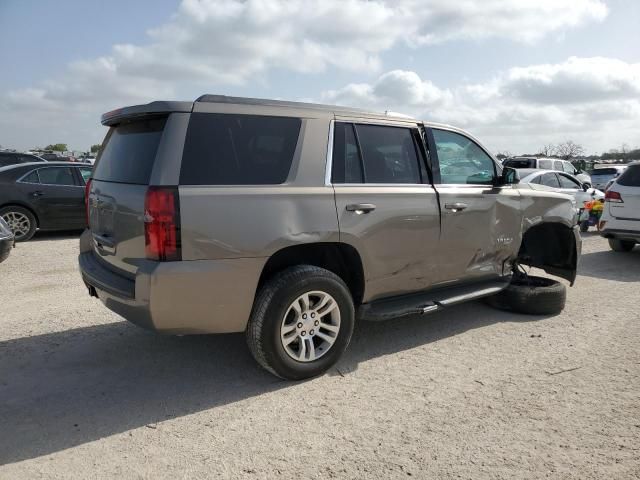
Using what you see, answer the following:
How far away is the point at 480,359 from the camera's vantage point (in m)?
4.14

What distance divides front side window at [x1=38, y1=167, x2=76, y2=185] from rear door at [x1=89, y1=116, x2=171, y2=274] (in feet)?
22.0

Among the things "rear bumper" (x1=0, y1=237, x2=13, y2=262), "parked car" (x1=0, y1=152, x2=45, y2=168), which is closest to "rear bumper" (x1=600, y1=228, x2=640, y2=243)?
"rear bumper" (x1=0, y1=237, x2=13, y2=262)

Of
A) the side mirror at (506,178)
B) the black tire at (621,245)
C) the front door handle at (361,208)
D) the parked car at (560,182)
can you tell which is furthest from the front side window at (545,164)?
the front door handle at (361,208)

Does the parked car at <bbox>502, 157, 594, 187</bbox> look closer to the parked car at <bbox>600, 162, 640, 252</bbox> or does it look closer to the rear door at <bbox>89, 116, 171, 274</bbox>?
the parked car at <bbox>600, 162, 640, 252</bbox>

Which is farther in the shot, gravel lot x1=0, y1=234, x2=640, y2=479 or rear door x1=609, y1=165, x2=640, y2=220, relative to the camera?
rear door x1=609, y1=165, x2=640, y2=220

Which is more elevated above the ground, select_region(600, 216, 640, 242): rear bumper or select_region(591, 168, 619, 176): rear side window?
select_region(591, 168, 619, 176): rear side window

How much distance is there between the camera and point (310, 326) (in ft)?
12.0

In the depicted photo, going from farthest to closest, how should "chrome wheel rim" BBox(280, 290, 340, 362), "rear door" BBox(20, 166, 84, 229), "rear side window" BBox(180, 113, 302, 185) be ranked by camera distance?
1. "rear door" BBox(20, 166, 84, 229)
2. "chrome wheel rim" BBox(280, 290, 340, 362)
3. "rear side window" BBox(180, 113, 302, 185)

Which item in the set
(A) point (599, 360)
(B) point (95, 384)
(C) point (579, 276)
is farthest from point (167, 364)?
(C) point (579, 276)

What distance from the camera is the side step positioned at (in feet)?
13.1

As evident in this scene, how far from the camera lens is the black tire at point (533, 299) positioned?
17.1 ft

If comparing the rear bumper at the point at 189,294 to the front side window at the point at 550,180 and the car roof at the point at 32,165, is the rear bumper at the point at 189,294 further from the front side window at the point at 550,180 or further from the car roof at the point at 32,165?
the front side window at the point at 550,180

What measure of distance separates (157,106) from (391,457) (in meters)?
2.59

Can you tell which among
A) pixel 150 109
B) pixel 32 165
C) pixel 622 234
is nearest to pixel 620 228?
pixel 622 234
